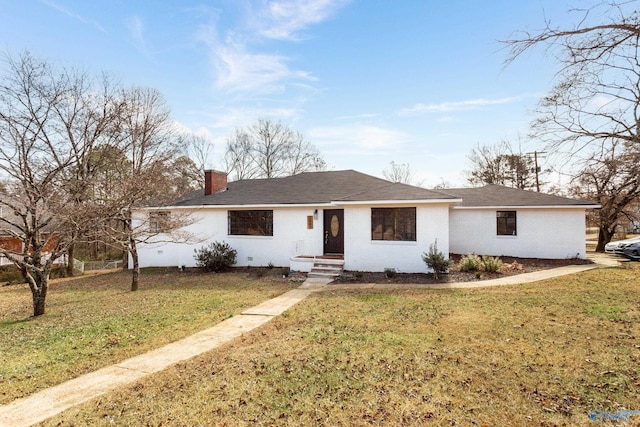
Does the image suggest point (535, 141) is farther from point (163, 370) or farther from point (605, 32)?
point (163, 370)

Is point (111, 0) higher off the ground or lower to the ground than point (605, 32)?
higher

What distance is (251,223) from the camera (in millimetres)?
15656

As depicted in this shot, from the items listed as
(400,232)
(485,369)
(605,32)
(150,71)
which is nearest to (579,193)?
(400,232)

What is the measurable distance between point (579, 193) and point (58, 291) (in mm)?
30714

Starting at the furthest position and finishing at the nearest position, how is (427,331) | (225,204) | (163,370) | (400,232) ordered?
(225,204), (400,232), (427,331), (163,370)

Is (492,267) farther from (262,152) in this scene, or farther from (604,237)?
(262,152)

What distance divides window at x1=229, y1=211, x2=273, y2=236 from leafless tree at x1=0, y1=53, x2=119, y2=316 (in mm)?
6136

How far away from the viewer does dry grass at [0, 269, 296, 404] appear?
16.9ft

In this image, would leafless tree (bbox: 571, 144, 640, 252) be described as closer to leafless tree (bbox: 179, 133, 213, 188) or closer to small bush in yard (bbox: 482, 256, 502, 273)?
small bush in yard (bbox: 482, 256, 502, 273)

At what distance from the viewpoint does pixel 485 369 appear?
4469 millimetres

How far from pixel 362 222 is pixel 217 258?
6809mm

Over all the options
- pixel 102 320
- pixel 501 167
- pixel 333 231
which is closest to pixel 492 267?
pixel 333 231

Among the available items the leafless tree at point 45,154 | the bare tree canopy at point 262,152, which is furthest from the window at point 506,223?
the bare tree canopy at point 262,152

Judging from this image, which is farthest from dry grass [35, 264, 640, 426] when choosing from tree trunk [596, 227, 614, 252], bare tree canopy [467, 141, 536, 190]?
bare tree canopy [467, 141, 536, 190]
